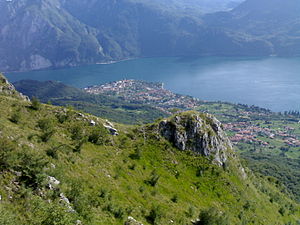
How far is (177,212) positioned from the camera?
24.2 m

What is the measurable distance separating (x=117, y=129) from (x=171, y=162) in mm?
8188

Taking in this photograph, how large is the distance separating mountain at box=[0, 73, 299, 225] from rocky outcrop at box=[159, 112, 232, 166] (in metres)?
0.14

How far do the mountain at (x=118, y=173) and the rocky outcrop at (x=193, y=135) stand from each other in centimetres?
14

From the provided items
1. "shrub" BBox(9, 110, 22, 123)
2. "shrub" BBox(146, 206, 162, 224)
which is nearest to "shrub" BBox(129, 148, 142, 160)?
"shrub" BBox(146, 206, 162, 224)

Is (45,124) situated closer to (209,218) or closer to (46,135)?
(46,135)

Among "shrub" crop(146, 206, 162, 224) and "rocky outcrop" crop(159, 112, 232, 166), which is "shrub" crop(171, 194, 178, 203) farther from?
"rocky outcrop" crop(159, 112, 232, 166)

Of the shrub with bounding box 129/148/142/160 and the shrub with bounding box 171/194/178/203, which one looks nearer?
the shrub with bounding box 171/194/178/203

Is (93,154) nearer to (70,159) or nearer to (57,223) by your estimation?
(70,159)

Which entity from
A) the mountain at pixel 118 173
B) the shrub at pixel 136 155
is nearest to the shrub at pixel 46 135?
the mountain at pixel 118 173

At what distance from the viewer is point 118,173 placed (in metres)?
25.0

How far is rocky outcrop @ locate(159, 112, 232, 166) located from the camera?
36.1 meters

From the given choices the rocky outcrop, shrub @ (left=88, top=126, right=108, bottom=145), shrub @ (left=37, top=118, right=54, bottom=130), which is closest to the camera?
shrub @ (left=37, top=118, right=54, bottom=130)

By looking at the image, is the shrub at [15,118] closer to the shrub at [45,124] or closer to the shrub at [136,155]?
the shrub at [45,124]

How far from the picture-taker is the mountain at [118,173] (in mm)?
15867
